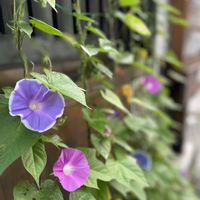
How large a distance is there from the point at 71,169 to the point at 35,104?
21 cm

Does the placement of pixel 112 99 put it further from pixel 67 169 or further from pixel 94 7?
pixel 94 7

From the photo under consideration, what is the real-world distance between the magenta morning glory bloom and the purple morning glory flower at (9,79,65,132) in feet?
0.46

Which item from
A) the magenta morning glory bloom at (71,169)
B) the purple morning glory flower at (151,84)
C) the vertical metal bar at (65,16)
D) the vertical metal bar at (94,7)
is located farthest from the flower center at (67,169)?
the purple morning glory flower at (151,84)

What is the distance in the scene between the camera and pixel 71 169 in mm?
845

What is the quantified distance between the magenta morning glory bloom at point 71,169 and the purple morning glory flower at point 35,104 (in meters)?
0.14

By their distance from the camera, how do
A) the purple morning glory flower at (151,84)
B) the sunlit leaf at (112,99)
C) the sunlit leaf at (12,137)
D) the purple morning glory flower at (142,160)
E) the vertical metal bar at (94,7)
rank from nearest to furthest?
the sunlit leaf at (12,137)
the sunlit leaf at (112,99)
the vertical metal bar at (94,7)
the purple morning glory flower at (142,160)
the purple morning glory flower at (151,84)

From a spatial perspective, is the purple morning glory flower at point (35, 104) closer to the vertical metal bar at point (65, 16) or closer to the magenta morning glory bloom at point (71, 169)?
the magenta morning glory bloom at point (71, 169)

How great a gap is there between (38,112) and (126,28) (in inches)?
39.8

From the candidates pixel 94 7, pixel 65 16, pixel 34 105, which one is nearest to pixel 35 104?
pixel 34 105

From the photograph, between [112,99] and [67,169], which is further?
[112,99]

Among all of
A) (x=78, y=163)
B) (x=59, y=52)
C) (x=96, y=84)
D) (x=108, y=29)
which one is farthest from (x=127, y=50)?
(x=78, y=163)

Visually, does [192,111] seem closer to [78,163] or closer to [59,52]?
[59,52]

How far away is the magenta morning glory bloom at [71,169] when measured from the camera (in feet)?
2.70

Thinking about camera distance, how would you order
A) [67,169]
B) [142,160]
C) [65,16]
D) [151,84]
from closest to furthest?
[67,169], [65,16], [142,160], [151,84]
